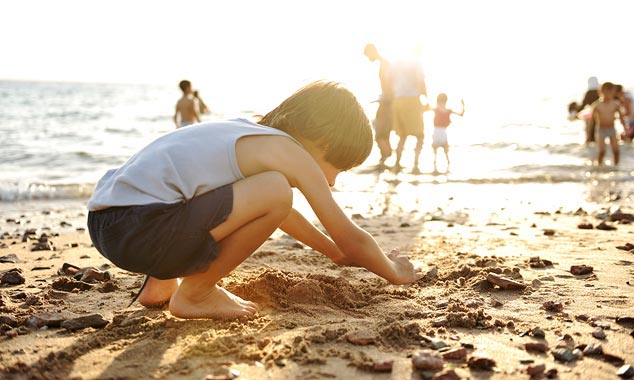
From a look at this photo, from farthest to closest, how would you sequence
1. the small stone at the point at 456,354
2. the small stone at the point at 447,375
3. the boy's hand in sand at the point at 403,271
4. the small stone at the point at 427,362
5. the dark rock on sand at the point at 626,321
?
the boy's hand in sand at the point at 403,271 < the dark rock on sand at the point at 626,321 < the small stone at the point at 456,354 < the small stone at the point at 427,362 < the small stone at the point at 447,375

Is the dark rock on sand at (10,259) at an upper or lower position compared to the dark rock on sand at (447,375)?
lower

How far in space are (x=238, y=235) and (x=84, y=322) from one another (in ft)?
2.52

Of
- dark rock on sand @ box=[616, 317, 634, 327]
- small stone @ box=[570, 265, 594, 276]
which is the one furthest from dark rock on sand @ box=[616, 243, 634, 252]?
dark rock on sand @ box=[616, 317, 634, 327]

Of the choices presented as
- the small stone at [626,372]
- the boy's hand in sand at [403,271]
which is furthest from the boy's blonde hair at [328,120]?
the small stone at [626,372]

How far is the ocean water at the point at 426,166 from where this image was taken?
26.0 feet

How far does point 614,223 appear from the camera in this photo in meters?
5.05

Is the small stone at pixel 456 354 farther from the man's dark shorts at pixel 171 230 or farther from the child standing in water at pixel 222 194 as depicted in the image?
the man's dark shorts at pixel 171 230

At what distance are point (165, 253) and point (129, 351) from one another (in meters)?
0.38

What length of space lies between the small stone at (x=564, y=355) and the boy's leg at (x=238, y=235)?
1110mm

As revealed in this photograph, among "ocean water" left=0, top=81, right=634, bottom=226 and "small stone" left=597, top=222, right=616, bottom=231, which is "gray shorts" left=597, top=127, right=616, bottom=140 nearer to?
"ocean water" left=0, top=81, right=634, bottom=226

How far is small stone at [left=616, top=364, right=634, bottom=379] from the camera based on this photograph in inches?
80.5

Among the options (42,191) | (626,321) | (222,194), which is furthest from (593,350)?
(42,191)

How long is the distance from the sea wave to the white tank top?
20.0ft

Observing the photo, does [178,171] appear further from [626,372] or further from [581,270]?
[581,270]
